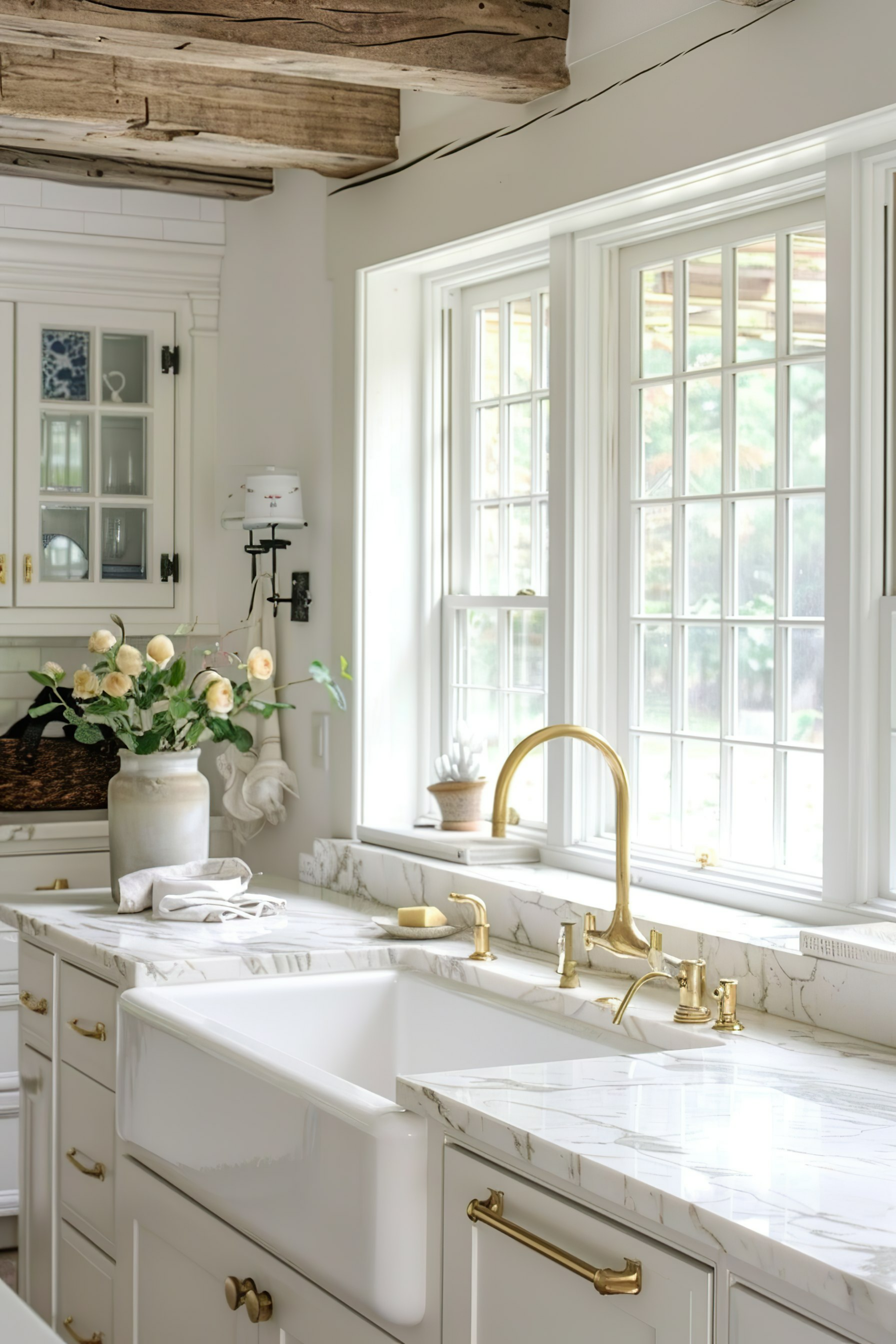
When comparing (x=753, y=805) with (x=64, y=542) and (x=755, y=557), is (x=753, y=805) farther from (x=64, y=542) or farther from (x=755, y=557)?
(x=64, y=542)

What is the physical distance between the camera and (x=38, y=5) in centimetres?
243

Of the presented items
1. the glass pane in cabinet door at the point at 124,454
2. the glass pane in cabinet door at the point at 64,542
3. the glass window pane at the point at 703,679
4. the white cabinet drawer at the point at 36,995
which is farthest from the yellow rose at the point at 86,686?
the glass window pane at the point at 703,679

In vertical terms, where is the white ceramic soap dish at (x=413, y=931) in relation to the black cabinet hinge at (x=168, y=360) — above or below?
below

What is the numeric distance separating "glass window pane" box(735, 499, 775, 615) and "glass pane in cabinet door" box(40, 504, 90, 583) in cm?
205

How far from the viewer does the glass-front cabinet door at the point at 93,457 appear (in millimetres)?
4031

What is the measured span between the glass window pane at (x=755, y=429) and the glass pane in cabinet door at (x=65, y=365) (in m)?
2.06

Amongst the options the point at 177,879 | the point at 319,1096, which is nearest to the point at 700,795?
the point at 177,879

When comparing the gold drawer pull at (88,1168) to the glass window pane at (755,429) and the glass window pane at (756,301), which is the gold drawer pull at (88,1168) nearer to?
the glass window pane at (755,429)

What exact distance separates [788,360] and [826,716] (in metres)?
0.66

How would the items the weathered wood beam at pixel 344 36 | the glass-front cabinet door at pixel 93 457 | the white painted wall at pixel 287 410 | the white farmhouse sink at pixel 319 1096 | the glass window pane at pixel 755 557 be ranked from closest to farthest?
the white farmhouse sink at pixel 319 1096 < the weathered wood beam at pixel 344 36 < the glass window pane at pixel 755 557 < the white painted wall at pixel 287 410 < the glass-front cabinet door at pixel 93 457

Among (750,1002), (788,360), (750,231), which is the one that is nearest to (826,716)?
(750,1002)

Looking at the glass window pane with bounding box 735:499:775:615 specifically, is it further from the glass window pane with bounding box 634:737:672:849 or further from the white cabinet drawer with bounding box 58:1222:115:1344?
the white cabinet drawer with bounding box 58:1222:115:1344

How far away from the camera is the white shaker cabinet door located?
56.2 inches

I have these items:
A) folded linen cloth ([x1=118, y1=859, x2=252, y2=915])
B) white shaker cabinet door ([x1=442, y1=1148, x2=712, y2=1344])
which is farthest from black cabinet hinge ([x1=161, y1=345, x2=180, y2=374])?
white shaker cabinet door ([x1=442, y1=1148, x2=712, y2=1344])
